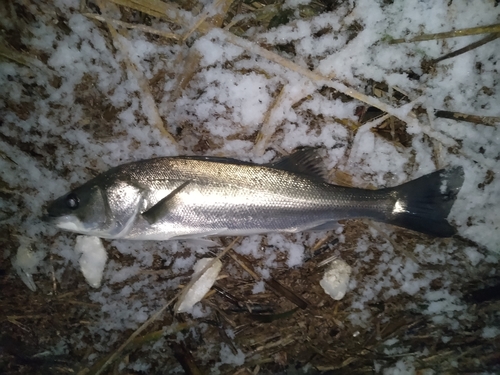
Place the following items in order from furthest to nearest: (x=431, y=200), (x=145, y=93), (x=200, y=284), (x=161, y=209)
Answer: (x=200, y=284)
(x=145, y=93)
(x=431, y=200)
(x=161, y=209)

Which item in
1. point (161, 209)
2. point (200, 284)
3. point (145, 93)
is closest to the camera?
point (161, 209)

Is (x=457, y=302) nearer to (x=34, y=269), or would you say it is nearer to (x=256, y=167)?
(x=256, y=167)

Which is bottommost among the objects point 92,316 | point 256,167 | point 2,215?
point 92,316

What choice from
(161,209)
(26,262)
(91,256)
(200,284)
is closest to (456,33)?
(161,209)

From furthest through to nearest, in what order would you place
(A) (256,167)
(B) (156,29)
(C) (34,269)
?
(C) (34,269)
(B) (156,29)
(A) (256,167)

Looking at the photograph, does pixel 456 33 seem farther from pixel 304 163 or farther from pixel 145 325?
pixel 145 325

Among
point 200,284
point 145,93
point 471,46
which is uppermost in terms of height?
point 471,46

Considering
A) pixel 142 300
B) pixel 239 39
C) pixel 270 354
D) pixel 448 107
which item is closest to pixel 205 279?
pixel 142 300
